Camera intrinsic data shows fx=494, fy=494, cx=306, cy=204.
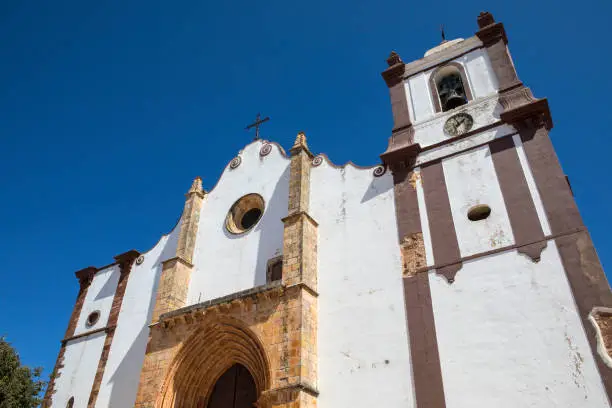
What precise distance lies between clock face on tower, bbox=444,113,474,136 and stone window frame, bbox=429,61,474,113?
61 centimetres

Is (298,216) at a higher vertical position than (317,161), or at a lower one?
lower

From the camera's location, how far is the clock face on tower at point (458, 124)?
1247cm

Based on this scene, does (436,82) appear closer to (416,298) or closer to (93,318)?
(416,298)

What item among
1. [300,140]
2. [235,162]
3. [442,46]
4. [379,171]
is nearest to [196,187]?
[235,162]

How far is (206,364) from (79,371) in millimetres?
5355

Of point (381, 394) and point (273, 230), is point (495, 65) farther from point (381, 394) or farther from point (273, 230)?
point (381, 394)

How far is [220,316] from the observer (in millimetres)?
12344

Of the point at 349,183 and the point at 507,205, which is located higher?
the point at 349,183

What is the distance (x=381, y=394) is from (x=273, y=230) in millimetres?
5642

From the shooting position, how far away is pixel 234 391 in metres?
12.4

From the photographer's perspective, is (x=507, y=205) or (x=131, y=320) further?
(x=131, y=320)

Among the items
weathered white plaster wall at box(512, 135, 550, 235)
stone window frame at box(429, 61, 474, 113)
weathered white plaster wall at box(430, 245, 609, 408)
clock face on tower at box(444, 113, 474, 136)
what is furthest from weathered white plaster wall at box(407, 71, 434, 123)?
weathered white plaster wall at box(430, 245, 609, 408)

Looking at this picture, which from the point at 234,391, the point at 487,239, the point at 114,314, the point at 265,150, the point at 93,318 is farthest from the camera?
the point at 93,318

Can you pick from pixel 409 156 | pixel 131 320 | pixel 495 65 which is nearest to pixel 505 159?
pixel 409 156
